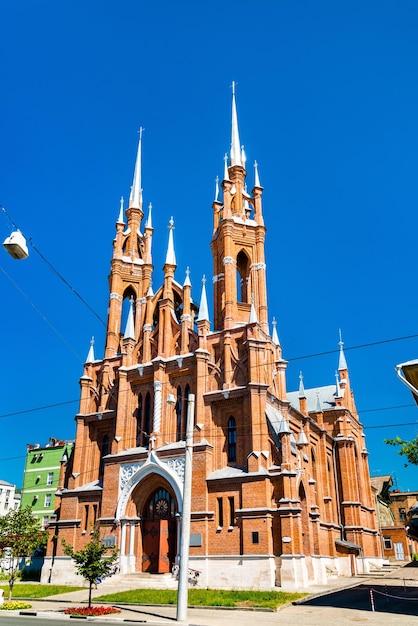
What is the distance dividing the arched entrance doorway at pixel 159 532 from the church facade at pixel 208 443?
0.21ft

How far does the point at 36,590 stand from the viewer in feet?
105

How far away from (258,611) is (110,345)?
24674 mm

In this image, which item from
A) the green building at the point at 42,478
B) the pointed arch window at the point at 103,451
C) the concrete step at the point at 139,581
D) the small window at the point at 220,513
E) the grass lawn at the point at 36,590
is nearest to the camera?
the grass lawn at the point at 36,590

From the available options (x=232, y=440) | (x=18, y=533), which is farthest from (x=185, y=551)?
(x=232, y=440)

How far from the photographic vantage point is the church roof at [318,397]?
57147mm

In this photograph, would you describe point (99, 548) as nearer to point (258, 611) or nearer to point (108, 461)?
point (258, 611)

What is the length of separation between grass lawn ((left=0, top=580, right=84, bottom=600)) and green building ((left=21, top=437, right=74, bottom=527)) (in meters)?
26.2

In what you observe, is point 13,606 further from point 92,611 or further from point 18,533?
point 18,533

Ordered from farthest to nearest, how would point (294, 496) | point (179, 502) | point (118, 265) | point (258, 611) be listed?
point (118, 265) < point (179, 502) < point (294, 496) < point (258, 611)

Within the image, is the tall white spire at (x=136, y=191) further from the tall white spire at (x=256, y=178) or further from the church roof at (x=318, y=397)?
the church roof at (x=318, y=397)

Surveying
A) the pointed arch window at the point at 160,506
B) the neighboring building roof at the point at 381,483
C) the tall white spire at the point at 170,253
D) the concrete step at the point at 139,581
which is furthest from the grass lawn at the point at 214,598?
the neighboring building roof at the point at 381,483

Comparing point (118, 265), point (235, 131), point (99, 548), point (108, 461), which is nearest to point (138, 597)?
point (99, 548)

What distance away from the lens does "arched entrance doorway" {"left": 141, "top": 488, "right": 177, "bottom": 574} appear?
34.7 m

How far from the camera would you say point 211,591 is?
96.8 feet
